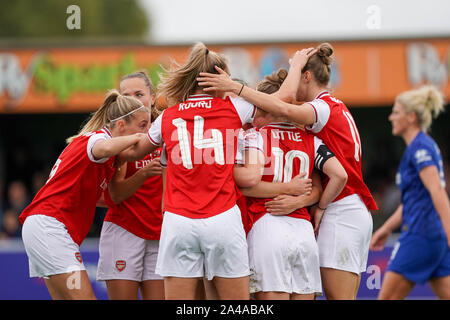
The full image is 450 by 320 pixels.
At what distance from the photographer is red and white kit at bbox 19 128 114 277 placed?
16.0 feet

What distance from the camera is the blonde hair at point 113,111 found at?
5156 millimetres

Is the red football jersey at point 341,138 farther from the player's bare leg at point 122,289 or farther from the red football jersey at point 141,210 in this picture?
the player's bare leg at point 122,289

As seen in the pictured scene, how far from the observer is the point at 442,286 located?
6465 mm

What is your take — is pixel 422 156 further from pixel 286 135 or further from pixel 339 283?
pixel 286 135

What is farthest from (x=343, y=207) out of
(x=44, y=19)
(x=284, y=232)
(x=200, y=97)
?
(x=44, y=19)

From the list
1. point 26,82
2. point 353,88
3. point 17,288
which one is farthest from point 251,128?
point 26,82

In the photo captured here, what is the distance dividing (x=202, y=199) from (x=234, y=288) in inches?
24.1

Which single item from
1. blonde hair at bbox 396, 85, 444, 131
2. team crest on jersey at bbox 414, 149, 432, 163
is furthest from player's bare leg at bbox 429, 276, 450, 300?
blonde hair at bbox 396, 85, 444, 131

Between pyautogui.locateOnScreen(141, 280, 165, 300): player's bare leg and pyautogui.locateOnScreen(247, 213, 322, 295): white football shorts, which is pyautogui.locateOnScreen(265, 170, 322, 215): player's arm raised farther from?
pyautogui.locateOnScreen(141, 280, 165, 300): player's bare leg

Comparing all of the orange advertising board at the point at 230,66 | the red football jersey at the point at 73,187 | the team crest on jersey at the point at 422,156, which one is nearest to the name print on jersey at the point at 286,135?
the red football jersey at the point at 73,187

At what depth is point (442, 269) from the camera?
645 centimetres

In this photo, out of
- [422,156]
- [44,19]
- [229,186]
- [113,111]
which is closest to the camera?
[229,186]

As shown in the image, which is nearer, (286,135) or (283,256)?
(283,256)
